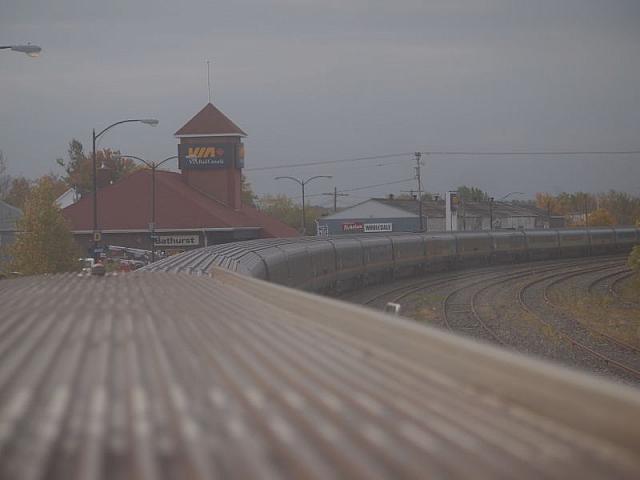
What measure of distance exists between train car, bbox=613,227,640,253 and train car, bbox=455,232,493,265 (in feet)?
54.7

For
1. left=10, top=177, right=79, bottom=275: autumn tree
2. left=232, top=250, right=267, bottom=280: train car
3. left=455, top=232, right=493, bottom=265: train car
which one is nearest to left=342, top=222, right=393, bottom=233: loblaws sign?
left=455, top=232, right=493, bottom=265: train car

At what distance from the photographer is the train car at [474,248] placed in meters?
46.5

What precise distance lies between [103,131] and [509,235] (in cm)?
2640

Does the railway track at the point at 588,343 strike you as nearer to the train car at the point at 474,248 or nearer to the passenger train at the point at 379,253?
the passenger train at the point at 379,253

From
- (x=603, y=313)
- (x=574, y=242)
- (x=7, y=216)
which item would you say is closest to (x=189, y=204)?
(x=7, y=216)

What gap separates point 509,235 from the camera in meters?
49.7

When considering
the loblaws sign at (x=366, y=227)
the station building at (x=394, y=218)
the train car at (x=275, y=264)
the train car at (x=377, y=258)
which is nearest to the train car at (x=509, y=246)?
the train car at (x=377, y=258)

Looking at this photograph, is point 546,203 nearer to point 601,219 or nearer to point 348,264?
point 601,219

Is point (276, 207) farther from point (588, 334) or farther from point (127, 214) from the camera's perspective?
point (588, 334)

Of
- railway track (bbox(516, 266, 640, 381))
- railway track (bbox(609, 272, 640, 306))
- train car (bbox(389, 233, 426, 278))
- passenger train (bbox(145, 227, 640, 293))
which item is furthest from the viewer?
train car (bbox(389, 233, 426, 278))

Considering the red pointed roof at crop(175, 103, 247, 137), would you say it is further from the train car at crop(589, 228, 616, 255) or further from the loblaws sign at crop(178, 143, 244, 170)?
the train car at crop(589, 228, 616, 255)

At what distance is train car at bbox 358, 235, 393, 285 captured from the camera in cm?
3678

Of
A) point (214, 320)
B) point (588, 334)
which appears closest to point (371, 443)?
point (214, 320)

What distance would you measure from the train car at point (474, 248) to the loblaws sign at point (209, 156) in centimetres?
2619
